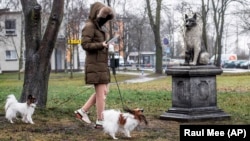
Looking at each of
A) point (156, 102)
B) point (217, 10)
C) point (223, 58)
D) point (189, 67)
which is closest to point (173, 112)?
point (189, 67)

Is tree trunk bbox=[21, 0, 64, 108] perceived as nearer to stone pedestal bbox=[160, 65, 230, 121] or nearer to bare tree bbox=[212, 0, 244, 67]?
stone pedestal bbox=[160, 65, 230, 121]

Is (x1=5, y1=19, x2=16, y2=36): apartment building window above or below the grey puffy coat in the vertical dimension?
above

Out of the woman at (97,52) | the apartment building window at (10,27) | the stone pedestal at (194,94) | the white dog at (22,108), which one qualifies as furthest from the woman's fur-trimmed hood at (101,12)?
the apartment building window at (10,27)

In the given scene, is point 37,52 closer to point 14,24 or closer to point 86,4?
point 86,4

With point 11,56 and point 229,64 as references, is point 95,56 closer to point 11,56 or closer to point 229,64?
point 11,56

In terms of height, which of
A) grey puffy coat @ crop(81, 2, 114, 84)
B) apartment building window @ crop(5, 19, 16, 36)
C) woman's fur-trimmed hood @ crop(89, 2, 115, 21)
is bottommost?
grey puffy coat @ crop(81, 2, 114, 84)

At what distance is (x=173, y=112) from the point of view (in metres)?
10.4

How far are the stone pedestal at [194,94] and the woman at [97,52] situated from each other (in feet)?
7.02

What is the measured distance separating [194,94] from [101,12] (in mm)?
2893

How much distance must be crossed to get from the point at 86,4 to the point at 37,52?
3785 cm

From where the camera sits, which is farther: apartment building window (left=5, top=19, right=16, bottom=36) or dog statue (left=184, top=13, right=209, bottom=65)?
apartment building window (left=5, top=19, right=16, bottom=36)

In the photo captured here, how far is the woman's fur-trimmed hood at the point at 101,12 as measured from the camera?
8.41 meters

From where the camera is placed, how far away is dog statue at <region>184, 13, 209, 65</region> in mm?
10375

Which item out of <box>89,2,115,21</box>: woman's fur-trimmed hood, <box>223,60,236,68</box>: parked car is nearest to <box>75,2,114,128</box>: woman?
<box>89,2,115,21</box>: woman's fur-trimmed hood
